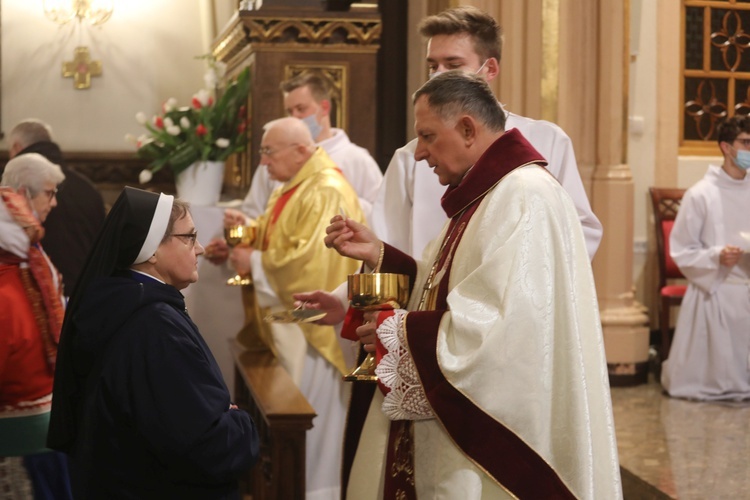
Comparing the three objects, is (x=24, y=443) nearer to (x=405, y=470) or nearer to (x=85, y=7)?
(x=405, y=470)

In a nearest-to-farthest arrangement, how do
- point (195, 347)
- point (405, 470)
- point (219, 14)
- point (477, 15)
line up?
point (195, 347)
point (405, 470)
point (477, 15)
point (219, 14)

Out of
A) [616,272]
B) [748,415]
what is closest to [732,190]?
[616,272]

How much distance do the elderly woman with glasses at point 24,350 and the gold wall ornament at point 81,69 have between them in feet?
20.2

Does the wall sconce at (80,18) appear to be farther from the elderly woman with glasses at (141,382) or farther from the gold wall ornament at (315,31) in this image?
the elderly woman with glasses at (141,382)

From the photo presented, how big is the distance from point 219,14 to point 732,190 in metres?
4.53

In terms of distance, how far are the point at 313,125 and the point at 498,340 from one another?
393cm

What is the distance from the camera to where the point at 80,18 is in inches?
389

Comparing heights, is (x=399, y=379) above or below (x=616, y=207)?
below

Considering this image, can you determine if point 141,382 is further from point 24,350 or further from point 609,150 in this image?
point 609,150

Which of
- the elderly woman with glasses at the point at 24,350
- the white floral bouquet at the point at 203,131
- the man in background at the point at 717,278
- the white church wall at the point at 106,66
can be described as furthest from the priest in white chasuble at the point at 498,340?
the white church wall at the point at 106,66

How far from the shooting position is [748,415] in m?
7.10

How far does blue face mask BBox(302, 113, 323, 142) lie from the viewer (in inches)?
251

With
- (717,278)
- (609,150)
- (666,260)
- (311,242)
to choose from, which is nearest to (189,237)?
(311,242)

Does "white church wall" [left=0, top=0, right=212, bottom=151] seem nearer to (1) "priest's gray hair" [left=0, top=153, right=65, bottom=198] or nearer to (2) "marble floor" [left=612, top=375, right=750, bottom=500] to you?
(2) "marble floor" [left=612, top=375, right=750, bottom=500]
